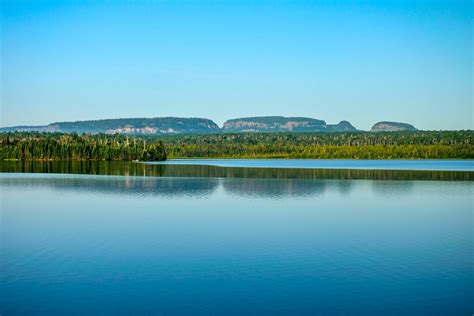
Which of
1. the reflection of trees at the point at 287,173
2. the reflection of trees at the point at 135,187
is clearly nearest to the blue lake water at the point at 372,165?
the reflection of trees at the point at 287,173

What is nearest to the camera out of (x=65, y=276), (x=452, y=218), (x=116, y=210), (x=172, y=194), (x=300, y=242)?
(x=65, y=276)

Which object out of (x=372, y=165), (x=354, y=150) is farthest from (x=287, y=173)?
(x=354, y=150)

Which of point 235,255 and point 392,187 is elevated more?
point 392,187

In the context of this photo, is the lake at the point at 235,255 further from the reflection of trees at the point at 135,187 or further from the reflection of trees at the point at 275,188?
the reflection of trees at the point at 135,187

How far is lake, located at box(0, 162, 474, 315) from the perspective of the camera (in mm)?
12062

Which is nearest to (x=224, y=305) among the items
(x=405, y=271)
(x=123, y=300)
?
(x=123, y=300)

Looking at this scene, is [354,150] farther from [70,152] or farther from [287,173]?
[287,173]

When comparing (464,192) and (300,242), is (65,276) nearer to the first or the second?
(300,242)

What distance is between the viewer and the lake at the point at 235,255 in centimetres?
1206

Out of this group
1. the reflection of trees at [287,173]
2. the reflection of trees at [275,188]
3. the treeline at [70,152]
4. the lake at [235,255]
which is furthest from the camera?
the treeline at [70,152]

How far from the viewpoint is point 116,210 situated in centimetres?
2641

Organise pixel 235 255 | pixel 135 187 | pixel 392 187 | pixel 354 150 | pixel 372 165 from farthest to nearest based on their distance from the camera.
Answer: pixel 354 150 → pixel 372 165 → pixel 392 187 → pixel 135 187 → pixel 235 255

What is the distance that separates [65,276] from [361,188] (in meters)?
28.3

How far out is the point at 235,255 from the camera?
54.1 ft
